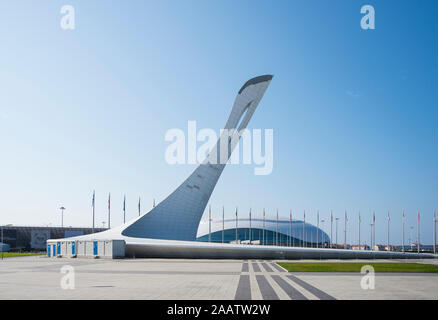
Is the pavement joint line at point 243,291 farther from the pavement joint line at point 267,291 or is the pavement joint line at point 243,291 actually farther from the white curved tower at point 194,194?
the white curved tower at point 194,194

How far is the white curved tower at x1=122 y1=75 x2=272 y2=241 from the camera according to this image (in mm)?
36966

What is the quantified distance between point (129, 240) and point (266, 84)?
63.3 ft

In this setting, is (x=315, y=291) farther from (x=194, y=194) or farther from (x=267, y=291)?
(x=194, y=194)

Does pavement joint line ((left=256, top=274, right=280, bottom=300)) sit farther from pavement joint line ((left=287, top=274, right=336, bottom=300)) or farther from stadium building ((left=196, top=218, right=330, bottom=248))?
stadium building ((left=196, top=218, right=330, bottom=248))

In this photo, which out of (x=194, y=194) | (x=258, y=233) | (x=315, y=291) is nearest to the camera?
(x=315, y=291)

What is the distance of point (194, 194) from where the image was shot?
38688mm

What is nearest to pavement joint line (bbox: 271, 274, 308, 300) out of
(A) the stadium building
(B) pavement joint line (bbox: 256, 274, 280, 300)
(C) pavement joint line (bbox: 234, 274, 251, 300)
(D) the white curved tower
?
(B) pavement joint line (bbox: 256, 274, 280, 300)

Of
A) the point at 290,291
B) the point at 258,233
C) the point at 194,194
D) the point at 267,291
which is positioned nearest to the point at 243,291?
the point at 267,291

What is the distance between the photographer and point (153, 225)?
37.0 metres

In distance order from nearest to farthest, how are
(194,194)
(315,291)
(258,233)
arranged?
(315,291)
(194,194)
(258,233)

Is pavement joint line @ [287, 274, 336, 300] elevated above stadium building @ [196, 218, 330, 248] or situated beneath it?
elevated above

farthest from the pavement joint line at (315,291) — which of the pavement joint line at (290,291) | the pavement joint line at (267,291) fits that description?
the pavement joint line at (267,291)
